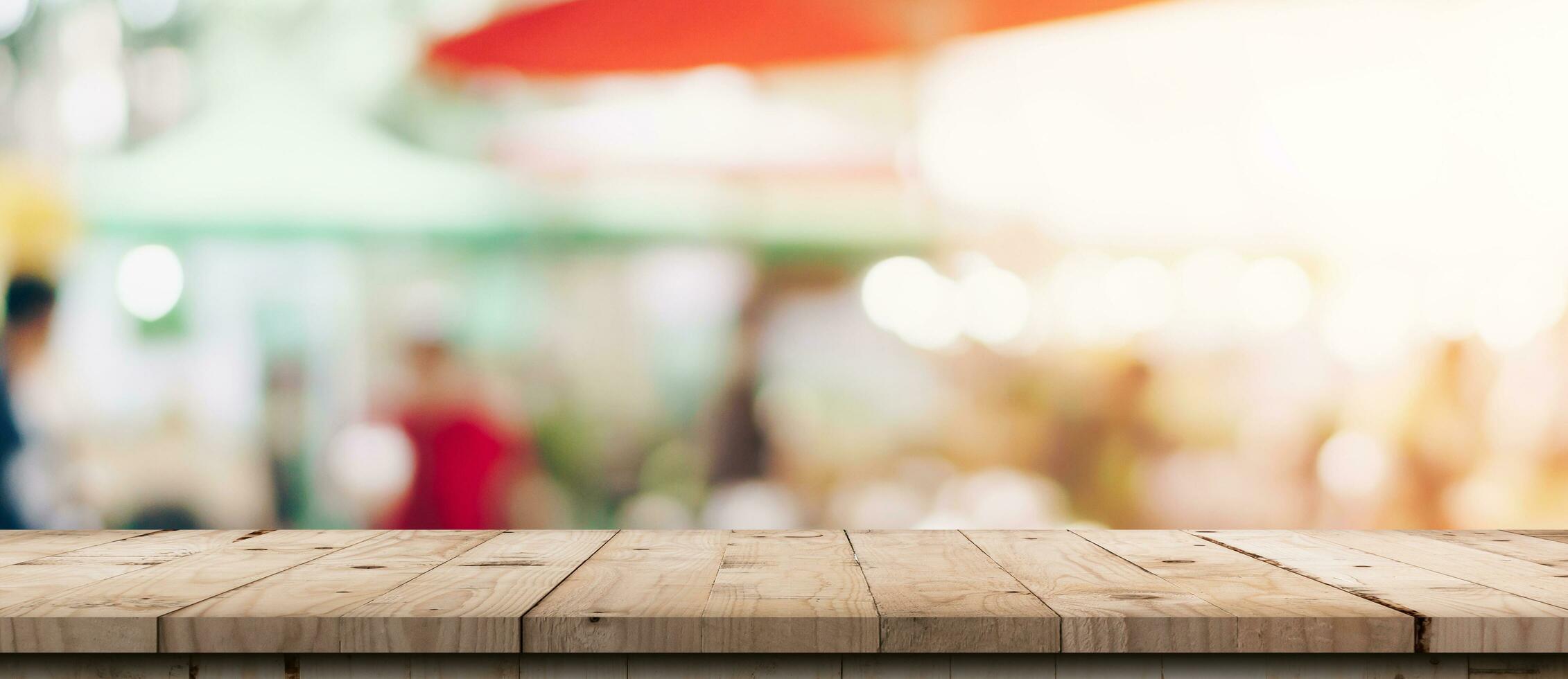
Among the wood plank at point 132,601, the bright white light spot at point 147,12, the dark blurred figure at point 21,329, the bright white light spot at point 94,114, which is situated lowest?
the wood plank at point 132,601

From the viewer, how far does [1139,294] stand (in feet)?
5.36

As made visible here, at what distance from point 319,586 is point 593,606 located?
257 millimetres

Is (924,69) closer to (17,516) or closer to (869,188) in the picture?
(869,188)

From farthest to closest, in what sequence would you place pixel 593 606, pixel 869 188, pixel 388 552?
pixel 869 188 < pixel 388 552 < pixel 593 606

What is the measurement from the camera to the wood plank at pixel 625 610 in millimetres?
867

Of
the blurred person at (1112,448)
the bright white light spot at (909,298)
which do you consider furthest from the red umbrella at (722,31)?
the blurred person at (1112,448)

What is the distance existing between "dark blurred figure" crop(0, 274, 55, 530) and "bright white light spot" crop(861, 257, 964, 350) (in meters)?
1.14

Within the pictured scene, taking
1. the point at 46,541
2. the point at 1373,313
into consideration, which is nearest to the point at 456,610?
the point at 46,541

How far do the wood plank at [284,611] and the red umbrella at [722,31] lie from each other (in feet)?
2.62

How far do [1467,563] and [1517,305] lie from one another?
2.18 ft

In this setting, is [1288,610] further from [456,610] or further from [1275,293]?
[1275,293]

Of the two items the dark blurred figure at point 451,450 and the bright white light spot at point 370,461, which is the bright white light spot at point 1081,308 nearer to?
the dark blurred figure at point 451,450

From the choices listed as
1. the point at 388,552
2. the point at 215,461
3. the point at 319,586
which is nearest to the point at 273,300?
the point at 215,461

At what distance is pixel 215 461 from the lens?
1.65 metres
